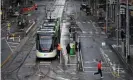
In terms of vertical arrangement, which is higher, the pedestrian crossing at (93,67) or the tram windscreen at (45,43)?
the tram windscreen at (45,43)

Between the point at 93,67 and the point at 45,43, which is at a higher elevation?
the point at 45,43

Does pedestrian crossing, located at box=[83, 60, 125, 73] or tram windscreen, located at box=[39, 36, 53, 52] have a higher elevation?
tram windscreen, located at box=[39, 36, 53, 52]

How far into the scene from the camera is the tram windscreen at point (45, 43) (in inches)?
1683

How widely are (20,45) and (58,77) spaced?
62.5 ft

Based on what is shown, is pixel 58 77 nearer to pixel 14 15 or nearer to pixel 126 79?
pixel 126 79

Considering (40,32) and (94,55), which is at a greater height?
(40,32)

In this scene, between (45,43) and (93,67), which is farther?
(45,43)

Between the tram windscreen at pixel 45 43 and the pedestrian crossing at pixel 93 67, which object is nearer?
the pedestrian crossing at pixel 93 67

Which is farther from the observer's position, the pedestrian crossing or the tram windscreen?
the tram windscreen

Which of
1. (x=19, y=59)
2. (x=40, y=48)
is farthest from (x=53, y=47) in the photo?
(x=19, y=59)

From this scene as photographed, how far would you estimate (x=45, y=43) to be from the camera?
43.2 m

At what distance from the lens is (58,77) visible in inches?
1399

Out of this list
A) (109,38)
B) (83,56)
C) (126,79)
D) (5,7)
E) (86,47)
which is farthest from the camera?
(5,7)

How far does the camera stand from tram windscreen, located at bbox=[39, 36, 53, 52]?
1683 inches
